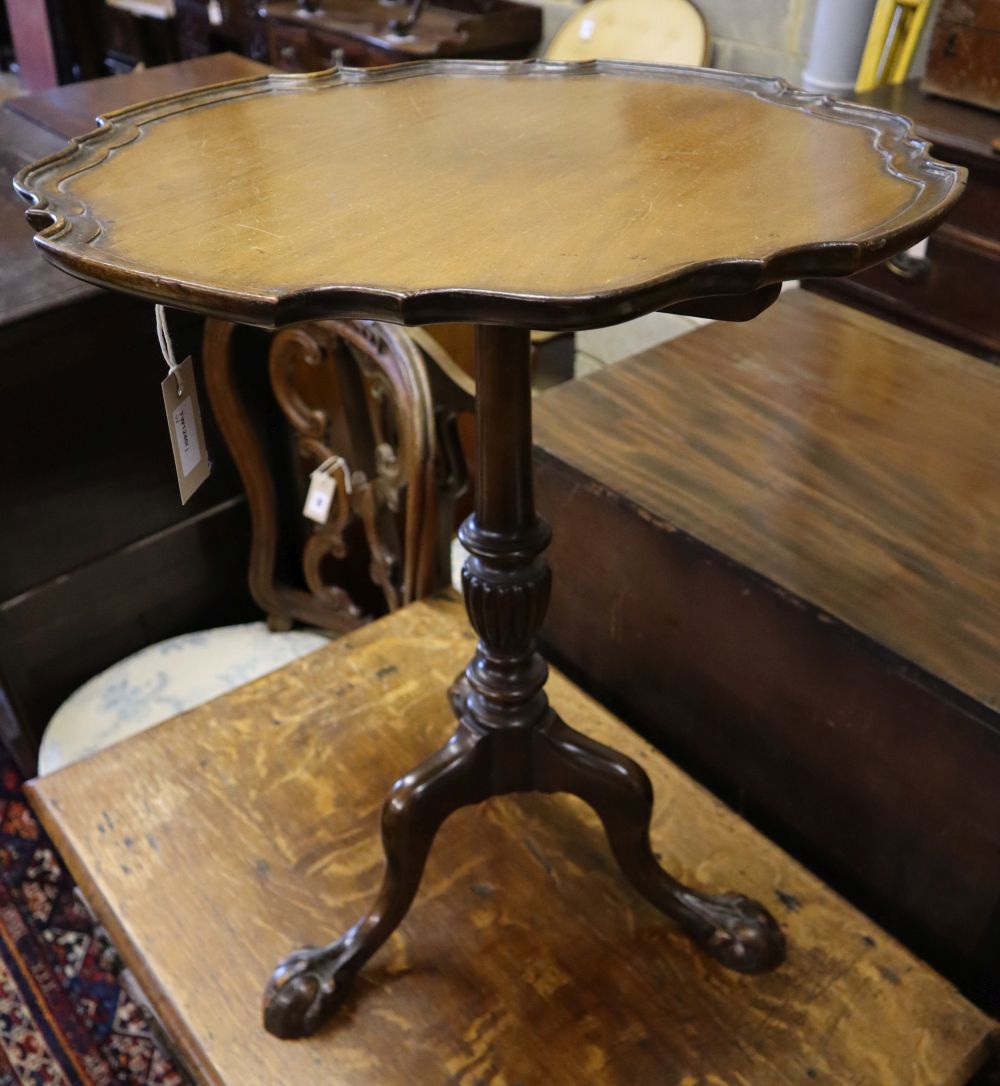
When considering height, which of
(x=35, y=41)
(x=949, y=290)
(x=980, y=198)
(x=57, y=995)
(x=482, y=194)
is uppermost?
(x=482, y=194)

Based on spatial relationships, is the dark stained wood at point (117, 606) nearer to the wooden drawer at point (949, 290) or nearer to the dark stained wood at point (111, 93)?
the dark stained wood at point (111, 93)

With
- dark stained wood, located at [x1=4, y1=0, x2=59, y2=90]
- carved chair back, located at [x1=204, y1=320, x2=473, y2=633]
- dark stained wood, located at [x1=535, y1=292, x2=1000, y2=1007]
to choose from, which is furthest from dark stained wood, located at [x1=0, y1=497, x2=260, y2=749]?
dark stained wood, located at [x1=4, y1=0, x2=59, y2=90]

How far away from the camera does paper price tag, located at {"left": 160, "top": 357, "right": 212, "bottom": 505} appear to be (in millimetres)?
681

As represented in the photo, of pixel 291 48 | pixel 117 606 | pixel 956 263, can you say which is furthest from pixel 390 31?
pixel 117 606

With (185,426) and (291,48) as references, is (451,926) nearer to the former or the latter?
(185,426)

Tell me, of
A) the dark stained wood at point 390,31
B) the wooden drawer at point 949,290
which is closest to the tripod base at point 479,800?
the wooden drawer at point 949,290

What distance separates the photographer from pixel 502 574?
791 millimetres

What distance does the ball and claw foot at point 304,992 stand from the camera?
847 mm

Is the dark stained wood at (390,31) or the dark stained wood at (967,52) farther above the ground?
the dark stained wood at (967,52)

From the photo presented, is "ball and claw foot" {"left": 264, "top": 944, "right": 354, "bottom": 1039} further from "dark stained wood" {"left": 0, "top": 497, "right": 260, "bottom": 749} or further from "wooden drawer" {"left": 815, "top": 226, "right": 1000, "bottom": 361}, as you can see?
"wooden drawer" {"left": 815, "top": 226, "right": 1000, "bottom": 361}

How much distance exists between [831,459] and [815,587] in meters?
0.22

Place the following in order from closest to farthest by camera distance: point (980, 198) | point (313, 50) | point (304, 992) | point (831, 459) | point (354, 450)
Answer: point (304, 992) → point (831, 459) → point (354, 450) → point (980, 198) → point (313, 50)

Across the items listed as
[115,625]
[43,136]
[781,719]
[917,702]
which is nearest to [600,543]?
[781,719]

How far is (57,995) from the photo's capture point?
130 centimetres
